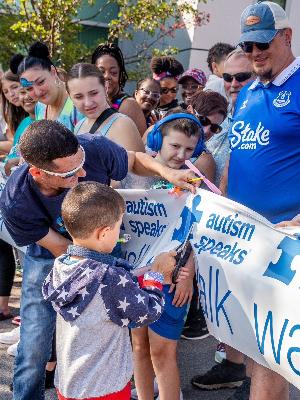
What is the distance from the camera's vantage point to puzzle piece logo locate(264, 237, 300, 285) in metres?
2.32

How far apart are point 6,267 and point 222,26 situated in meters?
7.98

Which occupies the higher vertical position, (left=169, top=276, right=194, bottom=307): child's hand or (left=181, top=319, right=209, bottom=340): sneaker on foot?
(left=169, top=276, right=194, bottom=307): child's hand

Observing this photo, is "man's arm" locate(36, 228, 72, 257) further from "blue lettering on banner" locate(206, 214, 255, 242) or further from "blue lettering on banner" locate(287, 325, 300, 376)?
"blue lettering on banner" locate(287, 325, 300, 376)

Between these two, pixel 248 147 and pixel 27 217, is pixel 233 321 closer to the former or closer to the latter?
pixel 248 147

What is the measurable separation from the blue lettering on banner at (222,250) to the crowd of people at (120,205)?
0.49 ft

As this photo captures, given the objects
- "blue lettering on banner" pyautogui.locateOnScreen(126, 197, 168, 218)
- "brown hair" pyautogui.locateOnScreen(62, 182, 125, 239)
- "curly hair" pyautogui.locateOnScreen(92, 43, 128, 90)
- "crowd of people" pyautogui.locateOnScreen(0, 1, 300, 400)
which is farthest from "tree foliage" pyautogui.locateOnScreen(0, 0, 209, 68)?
"brown hair" pyautogui.locateOnScreen(62, 182, 125, 239)

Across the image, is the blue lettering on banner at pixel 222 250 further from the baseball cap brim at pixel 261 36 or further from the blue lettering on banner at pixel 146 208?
the baseball cap brim at pixel 261 36

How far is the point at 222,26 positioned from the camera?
431 inches

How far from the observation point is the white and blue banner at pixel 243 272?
2316 mm

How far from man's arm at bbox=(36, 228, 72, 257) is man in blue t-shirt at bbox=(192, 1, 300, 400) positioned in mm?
941

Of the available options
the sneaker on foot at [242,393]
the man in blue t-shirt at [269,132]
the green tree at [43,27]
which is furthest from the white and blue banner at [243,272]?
the green tree at [43,27]

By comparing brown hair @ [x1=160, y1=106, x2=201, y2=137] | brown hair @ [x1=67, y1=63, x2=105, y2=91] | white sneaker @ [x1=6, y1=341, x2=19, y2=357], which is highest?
brown hair @ [x1=67, y1=63, x2=105, y2=91]

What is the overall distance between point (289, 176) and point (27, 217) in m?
1.28

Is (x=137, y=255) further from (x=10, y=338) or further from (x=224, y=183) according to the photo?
(x=10, y=338)
